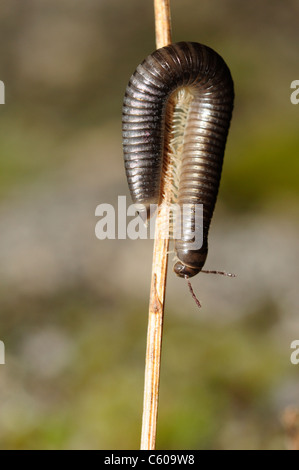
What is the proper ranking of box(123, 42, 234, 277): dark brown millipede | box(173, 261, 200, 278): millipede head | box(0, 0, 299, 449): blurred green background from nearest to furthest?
box(123, 42, 234, 277): dark brown millipede
box(173, 261, 200, 278): millipede head
box(0, 0, 299, 449): blurred green background

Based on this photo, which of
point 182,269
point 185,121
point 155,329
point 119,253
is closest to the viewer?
point 155,329

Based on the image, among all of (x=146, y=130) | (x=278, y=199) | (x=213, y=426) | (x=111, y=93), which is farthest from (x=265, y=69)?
(x=146, y=130)

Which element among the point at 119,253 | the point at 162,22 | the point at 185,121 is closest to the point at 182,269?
the point at 185,121

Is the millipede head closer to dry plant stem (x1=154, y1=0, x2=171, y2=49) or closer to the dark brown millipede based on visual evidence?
the dark brown millipede

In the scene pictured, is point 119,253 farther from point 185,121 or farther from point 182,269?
point 185,121

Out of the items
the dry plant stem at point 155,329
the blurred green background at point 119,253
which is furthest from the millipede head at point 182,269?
the blurred green background at point 119,253

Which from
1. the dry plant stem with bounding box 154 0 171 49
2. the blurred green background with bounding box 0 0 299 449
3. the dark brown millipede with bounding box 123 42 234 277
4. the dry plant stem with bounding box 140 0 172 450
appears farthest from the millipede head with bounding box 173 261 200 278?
the blurred green background with bounding box 0 0 299 449
